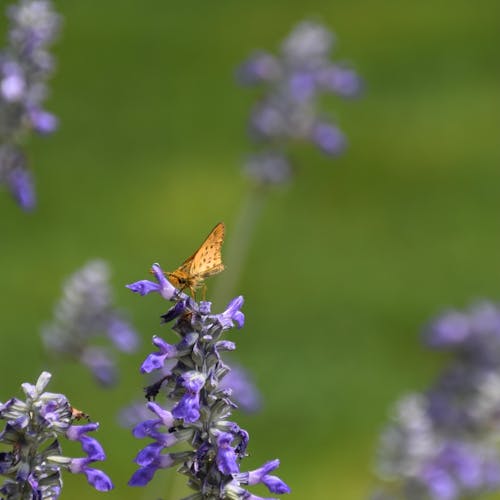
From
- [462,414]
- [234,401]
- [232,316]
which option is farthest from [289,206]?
[232,316]

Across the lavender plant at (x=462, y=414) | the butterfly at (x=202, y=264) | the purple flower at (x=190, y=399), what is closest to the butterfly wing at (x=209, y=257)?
the butterfly at (x=202, y=264)

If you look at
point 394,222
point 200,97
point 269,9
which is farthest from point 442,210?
point 269,9

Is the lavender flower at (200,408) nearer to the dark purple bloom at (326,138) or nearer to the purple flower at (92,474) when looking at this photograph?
the purple flower at (92,474)

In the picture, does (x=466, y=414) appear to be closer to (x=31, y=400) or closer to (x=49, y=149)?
(x=31, y=400)

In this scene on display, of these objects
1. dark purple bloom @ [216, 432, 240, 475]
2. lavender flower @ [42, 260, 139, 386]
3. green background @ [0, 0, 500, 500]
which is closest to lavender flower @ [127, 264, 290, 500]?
A: dark purple bloom @ [216, 432, 240, 475]

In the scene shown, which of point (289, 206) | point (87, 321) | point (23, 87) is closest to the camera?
point (23, 87)

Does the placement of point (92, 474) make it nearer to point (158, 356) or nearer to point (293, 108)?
point (158, 356)

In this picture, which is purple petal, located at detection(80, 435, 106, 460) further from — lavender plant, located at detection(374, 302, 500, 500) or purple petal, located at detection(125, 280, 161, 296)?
lavender plant, located at detection(374, 302, 500, 500)
